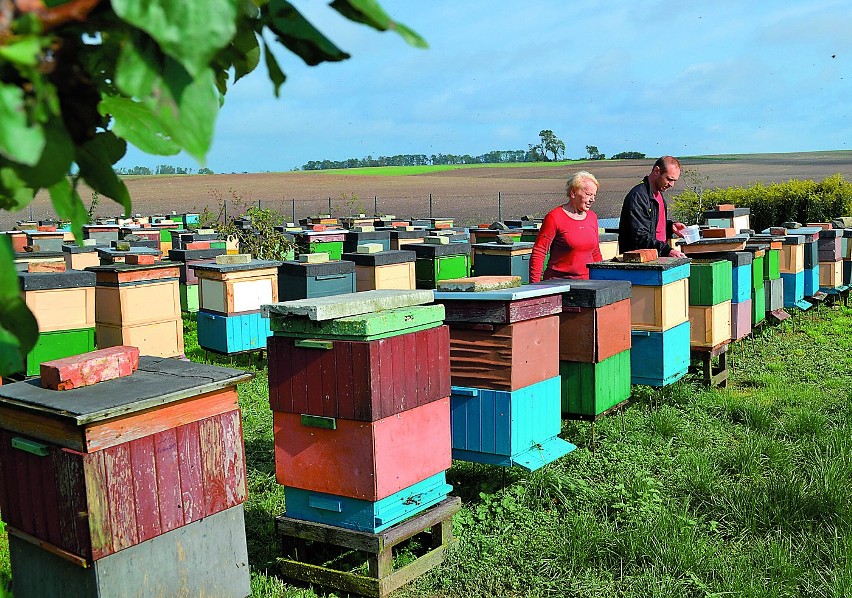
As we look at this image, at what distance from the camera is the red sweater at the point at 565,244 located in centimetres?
597

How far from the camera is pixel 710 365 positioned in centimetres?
694

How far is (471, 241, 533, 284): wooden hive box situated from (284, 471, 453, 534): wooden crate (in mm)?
7461

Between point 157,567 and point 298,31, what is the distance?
8.52 feet

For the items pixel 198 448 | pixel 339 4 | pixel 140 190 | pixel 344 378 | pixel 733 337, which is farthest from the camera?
pixel 140 190

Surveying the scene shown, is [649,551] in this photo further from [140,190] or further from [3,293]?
[140,190]

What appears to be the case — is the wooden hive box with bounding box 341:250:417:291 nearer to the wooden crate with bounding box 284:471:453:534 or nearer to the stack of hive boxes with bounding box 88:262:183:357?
the stack of hive boxes with bounding box 88:262:183:357

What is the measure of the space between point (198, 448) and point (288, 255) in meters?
9.83

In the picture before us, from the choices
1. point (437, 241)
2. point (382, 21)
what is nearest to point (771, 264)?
point (437, 241)

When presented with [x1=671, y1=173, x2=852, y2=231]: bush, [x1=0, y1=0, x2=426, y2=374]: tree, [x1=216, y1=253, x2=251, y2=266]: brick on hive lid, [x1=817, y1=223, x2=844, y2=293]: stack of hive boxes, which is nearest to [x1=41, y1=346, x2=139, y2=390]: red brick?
[x1=0, y1=0, x2=426, y2=374]: tree

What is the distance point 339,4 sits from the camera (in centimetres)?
77

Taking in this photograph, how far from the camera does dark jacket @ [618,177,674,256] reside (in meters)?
6.66

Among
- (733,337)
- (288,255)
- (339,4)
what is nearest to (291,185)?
(288,255)

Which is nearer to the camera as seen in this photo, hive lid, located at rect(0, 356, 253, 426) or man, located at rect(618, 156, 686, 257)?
hive lid, located at rect(0, 356, 253, 426)

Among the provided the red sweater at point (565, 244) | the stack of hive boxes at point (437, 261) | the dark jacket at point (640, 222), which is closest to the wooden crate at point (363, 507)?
the red sweater at point (565, 244)
